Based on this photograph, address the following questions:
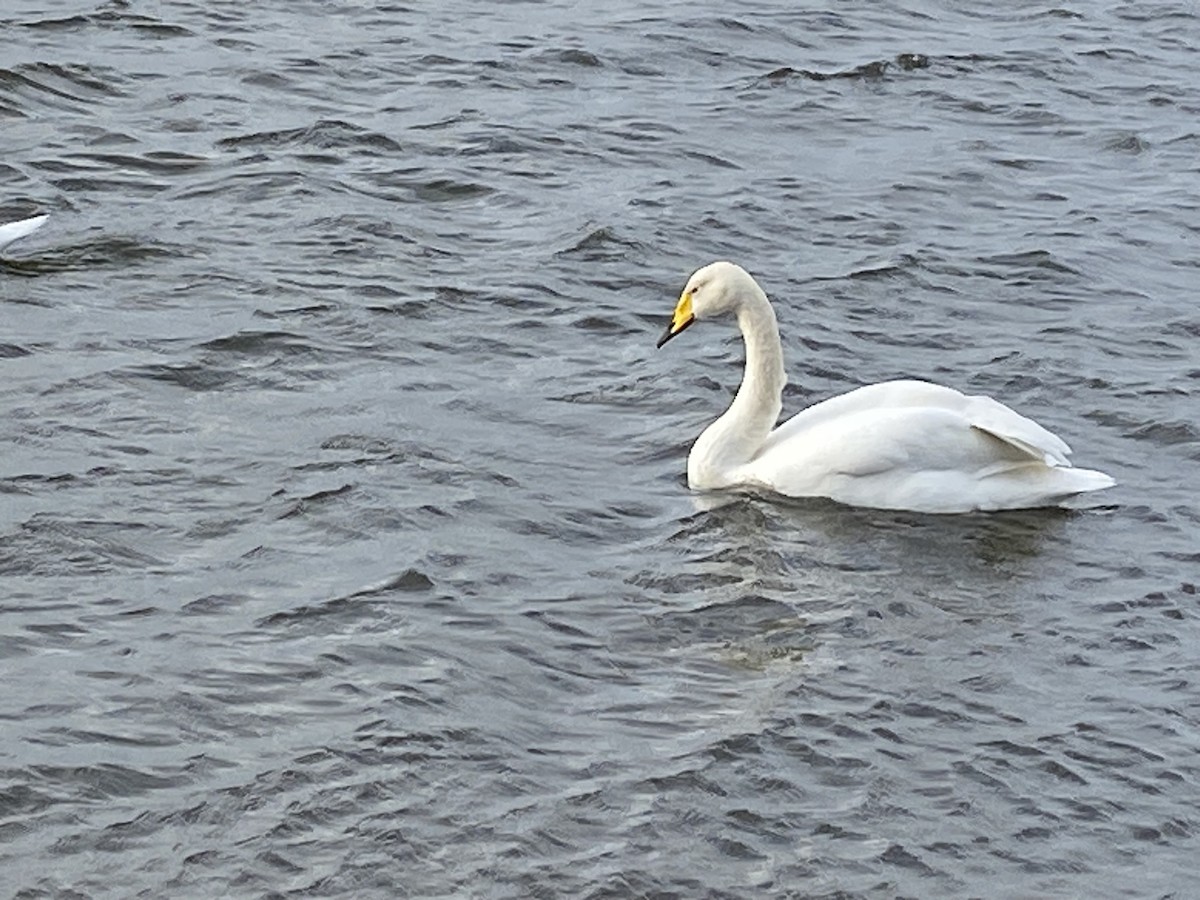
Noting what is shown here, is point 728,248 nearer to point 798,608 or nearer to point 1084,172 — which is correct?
point 1084,172

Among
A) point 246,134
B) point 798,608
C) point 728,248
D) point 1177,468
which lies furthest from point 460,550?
point 246,134

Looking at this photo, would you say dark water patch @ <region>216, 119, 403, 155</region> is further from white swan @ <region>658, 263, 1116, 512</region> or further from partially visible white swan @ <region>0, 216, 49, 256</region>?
white swan @ <region>658, 263, 1116, 512</region>

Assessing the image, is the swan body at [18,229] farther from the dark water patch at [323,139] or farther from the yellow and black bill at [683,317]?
the yellow and black bill at [683,317]

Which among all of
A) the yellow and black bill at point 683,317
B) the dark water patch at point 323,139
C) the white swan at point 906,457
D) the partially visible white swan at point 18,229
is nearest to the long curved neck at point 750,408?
the white swan at point 906,457

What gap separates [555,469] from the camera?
9.80 m

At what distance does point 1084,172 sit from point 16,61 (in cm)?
610

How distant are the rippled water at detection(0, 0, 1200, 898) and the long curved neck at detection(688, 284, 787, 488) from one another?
0.68 ft

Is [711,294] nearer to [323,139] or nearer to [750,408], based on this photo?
[750,408]

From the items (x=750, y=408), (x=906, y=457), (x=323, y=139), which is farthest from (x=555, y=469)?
(x=323, y=139)

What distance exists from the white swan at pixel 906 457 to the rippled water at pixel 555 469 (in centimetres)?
13

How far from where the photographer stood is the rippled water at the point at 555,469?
7.12 m

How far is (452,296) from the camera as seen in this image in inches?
453

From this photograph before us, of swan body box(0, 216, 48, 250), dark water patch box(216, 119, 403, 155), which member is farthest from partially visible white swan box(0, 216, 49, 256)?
dark water patch box(216, 119, 403, 155)

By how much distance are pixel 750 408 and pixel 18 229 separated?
371 cm
